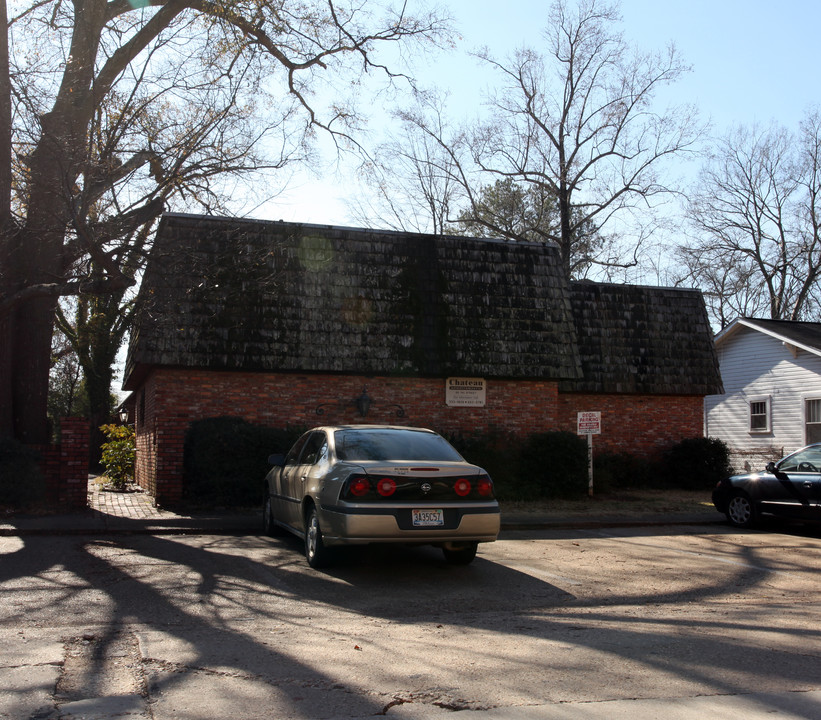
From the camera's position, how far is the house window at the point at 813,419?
2620 centimetres

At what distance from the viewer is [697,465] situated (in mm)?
20359

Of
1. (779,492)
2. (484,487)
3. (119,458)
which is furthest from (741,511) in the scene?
(119,458)

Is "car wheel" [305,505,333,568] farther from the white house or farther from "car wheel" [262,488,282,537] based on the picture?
the white house

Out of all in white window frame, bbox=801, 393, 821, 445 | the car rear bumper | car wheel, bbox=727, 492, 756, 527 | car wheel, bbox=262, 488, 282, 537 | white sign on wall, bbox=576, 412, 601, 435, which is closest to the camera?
the car rear bumper

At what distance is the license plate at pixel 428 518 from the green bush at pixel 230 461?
677 cm

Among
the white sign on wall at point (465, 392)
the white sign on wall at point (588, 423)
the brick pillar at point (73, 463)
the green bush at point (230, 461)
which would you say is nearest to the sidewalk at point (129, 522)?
the brick pillar at point (73, 463)

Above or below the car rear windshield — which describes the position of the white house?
above

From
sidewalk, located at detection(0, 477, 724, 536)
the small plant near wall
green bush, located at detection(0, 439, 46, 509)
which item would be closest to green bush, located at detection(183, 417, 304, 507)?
sidewalk, located at detection(0, 477, 724, 536)

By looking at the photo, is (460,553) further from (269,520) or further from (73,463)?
(73,463)

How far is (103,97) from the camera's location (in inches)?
581

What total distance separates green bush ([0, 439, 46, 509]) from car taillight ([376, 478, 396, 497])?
745 centimetres

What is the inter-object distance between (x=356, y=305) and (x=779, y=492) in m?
9.16

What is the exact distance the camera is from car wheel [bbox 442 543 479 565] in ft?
29.9

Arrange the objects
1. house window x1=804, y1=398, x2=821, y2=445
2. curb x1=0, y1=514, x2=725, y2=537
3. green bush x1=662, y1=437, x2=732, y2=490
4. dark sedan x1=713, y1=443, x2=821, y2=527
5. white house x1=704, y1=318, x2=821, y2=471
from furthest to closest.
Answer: white house x1=704, y1=318, x2=821, y2=471 < house window x1=804, y1=398, x2=821, y2=445 < green bush x1=662, y1=437, x2=732, y2=490 < dark sedan x1=713, y1=443, x2=821, y2=527 < curb x1=0, y1=514, x2=725, y2=537
